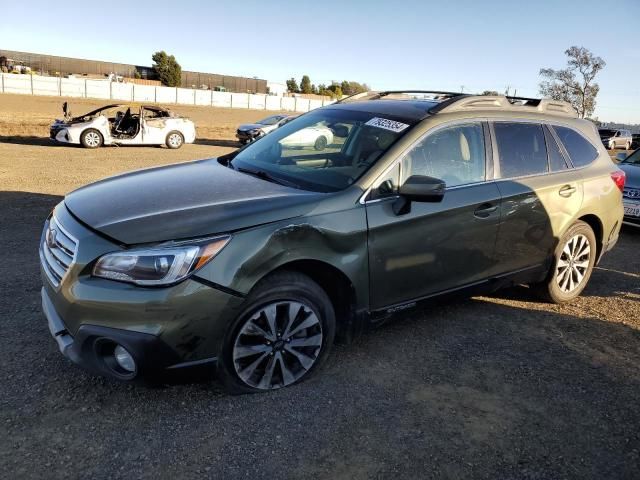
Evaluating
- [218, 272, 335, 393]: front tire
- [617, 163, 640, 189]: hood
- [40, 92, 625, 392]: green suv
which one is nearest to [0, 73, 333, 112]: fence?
[617, 163, 640, 189]: hood

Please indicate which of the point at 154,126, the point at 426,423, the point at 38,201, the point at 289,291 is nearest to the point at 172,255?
the point at 289,291

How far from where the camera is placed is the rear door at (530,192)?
13.5 ft

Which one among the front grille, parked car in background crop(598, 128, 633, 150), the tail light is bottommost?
the front grille

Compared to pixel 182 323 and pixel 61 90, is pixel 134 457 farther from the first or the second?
pixel 61 90

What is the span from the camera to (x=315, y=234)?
123 inches

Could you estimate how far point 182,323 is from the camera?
2715 mm

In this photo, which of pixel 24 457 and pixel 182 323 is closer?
pixel 24 457

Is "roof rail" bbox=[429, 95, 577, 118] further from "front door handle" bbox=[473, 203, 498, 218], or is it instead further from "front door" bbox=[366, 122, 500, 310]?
"front door handle" bbox=[473, 203, 498, 218]

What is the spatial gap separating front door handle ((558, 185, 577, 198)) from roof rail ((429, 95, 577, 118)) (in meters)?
0.71

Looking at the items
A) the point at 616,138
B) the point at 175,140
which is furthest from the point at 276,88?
the point at 175,140

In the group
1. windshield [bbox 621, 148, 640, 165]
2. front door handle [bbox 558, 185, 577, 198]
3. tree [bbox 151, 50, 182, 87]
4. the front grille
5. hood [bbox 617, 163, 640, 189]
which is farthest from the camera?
tree [bbox 151, 50, 182, 87]

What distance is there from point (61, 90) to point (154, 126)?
41556 millimetres

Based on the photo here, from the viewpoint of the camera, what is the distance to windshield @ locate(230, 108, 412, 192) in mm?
3576

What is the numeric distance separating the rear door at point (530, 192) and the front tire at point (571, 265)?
0.57 ft
